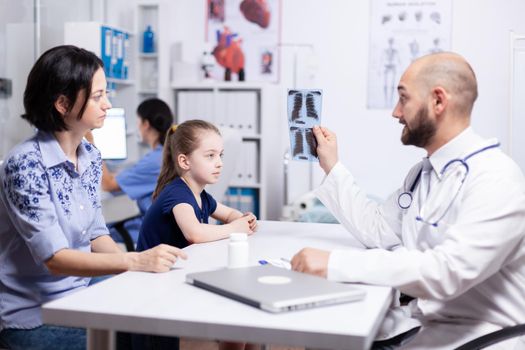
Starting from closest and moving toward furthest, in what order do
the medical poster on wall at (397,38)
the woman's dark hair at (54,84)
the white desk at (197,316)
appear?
the white desk at (197,316), the woman's dark hair at (54,84), the medical poster on wall at (397,38)

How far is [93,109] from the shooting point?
190 cm


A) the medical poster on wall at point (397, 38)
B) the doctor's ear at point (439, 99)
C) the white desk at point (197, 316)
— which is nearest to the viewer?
the white desk at point (197, 316)

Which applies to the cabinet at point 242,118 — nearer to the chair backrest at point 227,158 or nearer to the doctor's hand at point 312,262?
the chair backrest at point 227,158

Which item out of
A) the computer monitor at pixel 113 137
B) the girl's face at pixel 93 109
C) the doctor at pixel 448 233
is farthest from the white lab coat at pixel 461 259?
the computer monitor at pixel 113 137

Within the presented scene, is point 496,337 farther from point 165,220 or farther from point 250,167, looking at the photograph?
point 250,167

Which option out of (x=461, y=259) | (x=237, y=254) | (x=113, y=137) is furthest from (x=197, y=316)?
(x=113, y=137)

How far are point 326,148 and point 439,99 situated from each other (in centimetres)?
42

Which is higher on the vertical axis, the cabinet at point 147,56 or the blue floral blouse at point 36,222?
the cabinet at point 147,56

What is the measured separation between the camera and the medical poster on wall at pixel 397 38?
16.3 ft

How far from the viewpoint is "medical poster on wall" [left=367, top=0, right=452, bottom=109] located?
195 inches

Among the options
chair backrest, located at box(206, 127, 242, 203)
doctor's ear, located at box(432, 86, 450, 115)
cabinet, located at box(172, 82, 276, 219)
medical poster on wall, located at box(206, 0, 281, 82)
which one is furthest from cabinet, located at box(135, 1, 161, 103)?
doctor's ear, located at box(432, 86, 450, 115)

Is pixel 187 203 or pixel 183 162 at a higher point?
pixel 183 162

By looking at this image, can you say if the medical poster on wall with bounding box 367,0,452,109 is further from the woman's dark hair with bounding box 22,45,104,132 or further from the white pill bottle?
the white pill bottle

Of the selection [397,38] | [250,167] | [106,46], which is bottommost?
[250,167]
